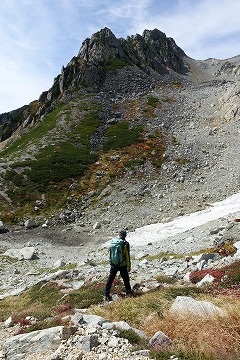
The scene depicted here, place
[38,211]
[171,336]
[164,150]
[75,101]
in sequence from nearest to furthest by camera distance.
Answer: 1. [171,336]
2. [38,211]
3. [164,150]
4. [75,101]

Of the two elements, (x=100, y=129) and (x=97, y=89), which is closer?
(x=100, y=129)

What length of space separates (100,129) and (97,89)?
25.4 metres

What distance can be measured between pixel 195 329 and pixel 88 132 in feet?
210

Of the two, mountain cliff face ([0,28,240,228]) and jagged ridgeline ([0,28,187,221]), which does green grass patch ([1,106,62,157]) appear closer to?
jagged ridgeline ([0,28,187,221])

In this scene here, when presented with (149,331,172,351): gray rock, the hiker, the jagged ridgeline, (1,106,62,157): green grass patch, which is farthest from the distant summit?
(149,331,172,351): gray rock

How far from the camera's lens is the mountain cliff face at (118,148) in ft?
154

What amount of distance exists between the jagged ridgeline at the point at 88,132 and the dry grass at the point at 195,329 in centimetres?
3696

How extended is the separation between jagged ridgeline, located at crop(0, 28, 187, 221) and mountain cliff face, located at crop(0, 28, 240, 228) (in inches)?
7.0

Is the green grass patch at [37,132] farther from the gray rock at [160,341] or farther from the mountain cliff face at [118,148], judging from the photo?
the gray rock at [160,341]

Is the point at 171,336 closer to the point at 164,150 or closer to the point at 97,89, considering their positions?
the point at 164,150

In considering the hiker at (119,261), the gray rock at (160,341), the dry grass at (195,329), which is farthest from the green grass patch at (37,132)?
the gray rock at (160,341)

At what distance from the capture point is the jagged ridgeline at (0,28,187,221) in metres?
52.2

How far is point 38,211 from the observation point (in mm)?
47312

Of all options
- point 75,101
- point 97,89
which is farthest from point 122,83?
point 75,101
